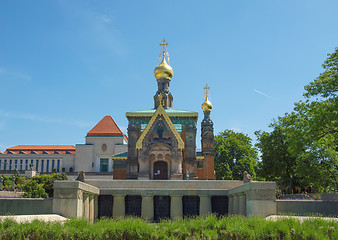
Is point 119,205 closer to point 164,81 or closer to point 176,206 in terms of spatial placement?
point 176,206

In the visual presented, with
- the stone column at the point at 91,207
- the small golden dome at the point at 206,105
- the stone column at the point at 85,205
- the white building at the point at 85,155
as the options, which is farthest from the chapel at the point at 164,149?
the white building at the point at 85,155

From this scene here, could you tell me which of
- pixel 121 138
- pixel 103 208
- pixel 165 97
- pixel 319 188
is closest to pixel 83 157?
pixel 121 138

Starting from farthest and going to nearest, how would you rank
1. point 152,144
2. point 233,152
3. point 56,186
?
point 233,152 → point 152,144 → point 56,186

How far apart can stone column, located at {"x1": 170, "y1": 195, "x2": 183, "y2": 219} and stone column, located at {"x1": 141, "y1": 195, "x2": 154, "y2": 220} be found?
1.26 m

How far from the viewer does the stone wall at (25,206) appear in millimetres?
16531

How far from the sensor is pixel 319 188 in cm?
4950

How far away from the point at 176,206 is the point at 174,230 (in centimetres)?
Result: 1126

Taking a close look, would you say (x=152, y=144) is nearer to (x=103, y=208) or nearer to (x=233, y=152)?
(x=103, y=208)

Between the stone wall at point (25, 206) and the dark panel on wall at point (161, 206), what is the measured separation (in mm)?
9457

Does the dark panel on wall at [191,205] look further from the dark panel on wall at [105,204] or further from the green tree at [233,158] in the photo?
the green tree at [233,158]

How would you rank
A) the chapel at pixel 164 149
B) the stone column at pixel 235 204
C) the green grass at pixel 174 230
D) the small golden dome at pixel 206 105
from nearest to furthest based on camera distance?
the green grass at pixel 174 230 → the stone column at pixel 235 204 → the chapel at pixel 164 149 → the small golden dome at pixel 206 105

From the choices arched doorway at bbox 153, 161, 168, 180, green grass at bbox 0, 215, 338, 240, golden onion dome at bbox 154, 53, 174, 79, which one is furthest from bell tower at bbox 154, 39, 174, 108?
green grass at bbox 0, 215, 338, 240

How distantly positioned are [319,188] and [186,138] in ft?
66.6

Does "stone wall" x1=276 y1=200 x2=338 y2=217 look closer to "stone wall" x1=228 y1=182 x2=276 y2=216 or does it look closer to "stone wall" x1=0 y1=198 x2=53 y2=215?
"stone wall" x1=228 y1=182 x2=276 y2=216
